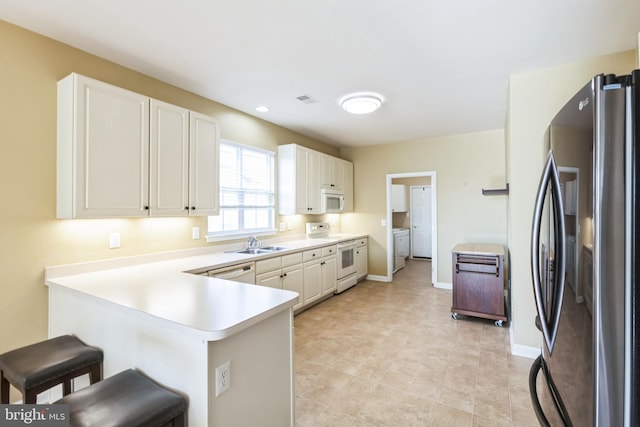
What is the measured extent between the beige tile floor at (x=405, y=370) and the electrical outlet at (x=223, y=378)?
0.93m

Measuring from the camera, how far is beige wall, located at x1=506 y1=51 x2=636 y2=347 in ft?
8.91

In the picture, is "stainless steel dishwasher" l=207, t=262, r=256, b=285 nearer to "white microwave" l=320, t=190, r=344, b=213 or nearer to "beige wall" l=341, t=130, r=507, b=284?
"white microwave" l=320, t=190, r=344, b=213

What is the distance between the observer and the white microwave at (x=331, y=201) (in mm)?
5078

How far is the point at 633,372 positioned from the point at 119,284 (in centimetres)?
251

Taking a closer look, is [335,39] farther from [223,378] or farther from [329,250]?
[329,250]

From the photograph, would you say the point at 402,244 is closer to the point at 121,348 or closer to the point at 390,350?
the point at 390,350

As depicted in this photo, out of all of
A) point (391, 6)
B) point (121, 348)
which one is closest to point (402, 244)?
point (391, 6)

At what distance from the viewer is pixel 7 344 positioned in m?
2.04

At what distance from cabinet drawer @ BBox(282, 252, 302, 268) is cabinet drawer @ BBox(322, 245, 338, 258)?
0.61m

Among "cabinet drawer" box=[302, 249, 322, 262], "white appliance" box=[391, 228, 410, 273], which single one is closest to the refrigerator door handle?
→ "cabinet drawer" box=[302, 249, 322, 262]

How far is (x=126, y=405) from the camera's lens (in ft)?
3.92

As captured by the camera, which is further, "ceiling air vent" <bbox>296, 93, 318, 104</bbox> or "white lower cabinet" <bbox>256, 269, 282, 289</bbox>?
"ceiling air vent" <bbox>296, 93, 318, 104</bbox>

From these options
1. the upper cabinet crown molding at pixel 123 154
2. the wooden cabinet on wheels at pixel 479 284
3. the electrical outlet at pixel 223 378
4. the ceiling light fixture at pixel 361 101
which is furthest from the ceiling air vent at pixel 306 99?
the electrical outlet at pixel 223 378

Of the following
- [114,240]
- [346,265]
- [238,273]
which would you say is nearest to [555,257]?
[238,273]
